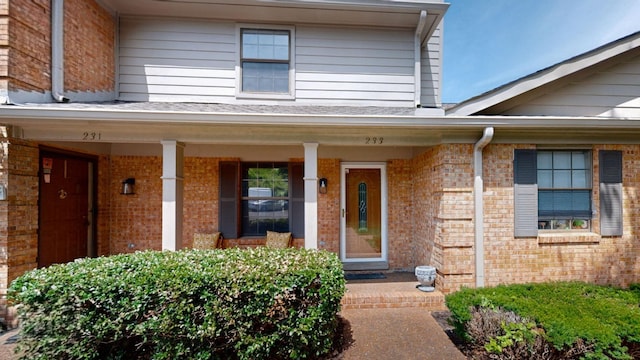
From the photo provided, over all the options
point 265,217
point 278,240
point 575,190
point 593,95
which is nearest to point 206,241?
point 265,217

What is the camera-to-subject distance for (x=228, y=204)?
577 cm

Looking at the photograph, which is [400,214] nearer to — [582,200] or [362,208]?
[362,208]

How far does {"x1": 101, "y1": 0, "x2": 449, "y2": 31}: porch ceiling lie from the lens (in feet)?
17.3

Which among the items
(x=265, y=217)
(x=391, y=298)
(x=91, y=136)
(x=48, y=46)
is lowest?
(x=391, y=298)

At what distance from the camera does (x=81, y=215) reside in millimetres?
5258

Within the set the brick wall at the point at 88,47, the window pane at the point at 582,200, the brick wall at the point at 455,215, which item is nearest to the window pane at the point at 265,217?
the brick wall at the point at 455,215

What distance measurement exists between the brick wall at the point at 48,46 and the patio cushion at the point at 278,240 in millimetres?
4098

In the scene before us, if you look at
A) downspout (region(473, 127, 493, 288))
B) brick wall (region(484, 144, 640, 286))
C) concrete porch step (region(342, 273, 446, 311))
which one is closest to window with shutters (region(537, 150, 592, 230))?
brick wall (region(484, 144, 640, 286))

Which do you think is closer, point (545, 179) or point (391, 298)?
point (391, 298)

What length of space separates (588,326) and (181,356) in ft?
13.6

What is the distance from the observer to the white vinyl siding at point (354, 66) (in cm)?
577

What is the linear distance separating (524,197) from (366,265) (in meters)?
3.05

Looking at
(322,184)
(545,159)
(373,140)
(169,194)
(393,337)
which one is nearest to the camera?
(393,337)

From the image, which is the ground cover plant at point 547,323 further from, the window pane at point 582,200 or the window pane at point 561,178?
the window pane at point 561,178
